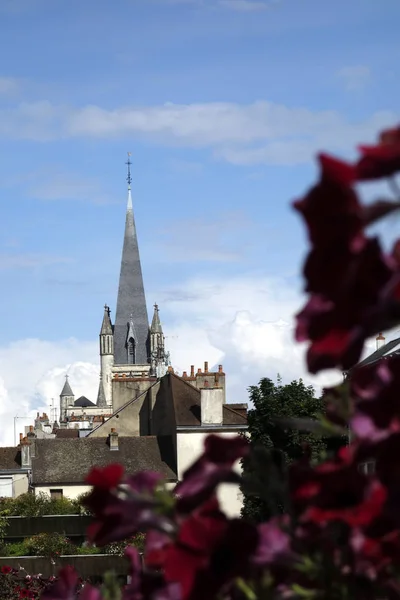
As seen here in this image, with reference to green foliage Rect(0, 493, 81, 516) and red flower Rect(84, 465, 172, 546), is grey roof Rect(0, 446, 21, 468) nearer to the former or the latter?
green foliage Rect(0, 493, 81, 516)

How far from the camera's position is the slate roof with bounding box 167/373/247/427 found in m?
59.1

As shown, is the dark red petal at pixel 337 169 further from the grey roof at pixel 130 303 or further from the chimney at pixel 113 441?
the grey roof at pixel 130 303

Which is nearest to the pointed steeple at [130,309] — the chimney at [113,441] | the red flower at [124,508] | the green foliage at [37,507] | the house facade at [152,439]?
the house facade at [152,439]

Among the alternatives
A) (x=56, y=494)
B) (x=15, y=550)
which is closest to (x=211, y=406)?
(x=56, y=494)

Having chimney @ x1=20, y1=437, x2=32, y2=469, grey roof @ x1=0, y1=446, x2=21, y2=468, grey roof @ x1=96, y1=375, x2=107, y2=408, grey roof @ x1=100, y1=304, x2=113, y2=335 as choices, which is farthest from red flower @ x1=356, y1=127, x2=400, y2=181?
grey roof @ x1=96, y1=375, x2=107, y2=408

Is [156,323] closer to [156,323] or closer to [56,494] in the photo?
[156,323]

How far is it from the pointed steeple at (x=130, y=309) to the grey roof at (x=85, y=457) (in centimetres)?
10069

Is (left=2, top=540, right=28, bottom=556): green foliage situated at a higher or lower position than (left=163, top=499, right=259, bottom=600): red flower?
lower

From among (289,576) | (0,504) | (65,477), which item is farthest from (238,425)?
(289,576)

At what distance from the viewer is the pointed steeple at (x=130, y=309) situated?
161875mm

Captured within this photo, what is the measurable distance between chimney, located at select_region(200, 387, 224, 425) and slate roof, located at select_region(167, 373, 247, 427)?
0.53m

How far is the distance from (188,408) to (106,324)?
388ft

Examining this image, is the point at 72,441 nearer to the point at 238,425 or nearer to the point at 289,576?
the point at 238,425

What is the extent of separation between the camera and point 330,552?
83.5 inches
